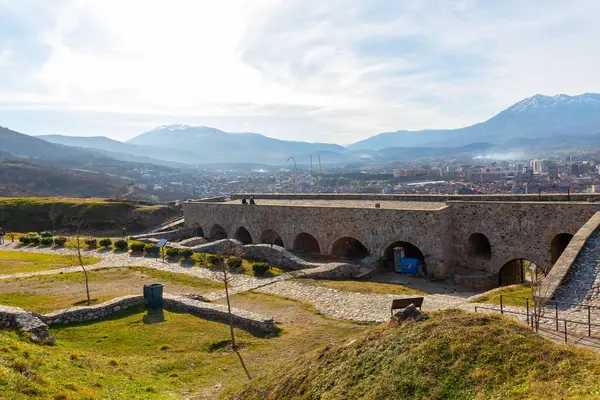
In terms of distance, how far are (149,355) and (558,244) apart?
2267 cm

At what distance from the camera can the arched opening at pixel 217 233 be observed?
4160 centimetres

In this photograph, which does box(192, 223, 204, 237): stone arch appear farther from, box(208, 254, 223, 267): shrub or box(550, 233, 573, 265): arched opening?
box(550, 233, 573, 265): arched opening

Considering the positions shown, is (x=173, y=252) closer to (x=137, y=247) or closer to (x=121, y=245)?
(x=137, y=247)

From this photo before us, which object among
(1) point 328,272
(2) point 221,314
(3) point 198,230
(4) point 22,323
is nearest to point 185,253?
(1) point 328,272

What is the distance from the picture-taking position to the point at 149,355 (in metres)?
13.2

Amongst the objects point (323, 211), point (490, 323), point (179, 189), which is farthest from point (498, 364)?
point (179, 189)

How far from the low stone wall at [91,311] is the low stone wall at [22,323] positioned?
220 cm

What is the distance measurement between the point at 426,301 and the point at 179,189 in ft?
481

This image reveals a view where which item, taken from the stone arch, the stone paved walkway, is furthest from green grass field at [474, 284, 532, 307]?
the stone arch

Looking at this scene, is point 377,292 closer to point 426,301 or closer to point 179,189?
point 426,301

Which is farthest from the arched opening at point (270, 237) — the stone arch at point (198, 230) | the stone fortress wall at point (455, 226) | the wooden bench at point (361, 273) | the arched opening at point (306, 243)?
the wooden bench at point (361, 273)

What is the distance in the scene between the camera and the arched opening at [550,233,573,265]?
23703 millimetres

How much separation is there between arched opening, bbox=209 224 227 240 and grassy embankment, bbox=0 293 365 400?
23415 millimetres

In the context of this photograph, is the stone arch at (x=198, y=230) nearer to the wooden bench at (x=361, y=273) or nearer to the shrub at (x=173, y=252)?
the shrub at (x=173, y=252)
